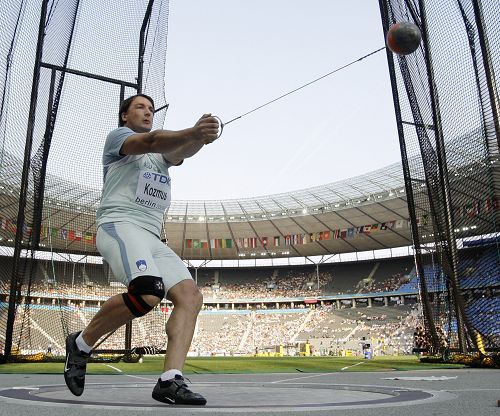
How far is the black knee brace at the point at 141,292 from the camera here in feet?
8.73

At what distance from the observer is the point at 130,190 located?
3.00 meters

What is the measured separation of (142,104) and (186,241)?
43500 millimetres

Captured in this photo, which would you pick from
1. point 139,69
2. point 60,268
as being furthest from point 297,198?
point 139,69

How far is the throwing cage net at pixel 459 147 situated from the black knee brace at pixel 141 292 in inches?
246

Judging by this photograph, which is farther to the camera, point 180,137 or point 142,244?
point 142,244

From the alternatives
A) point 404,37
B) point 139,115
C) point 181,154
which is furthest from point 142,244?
point 404,37

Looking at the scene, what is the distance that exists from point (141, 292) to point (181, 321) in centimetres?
31

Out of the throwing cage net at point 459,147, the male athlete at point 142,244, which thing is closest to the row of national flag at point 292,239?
the throwing cage net at point 459,147

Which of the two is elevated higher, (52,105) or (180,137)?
(52,105)

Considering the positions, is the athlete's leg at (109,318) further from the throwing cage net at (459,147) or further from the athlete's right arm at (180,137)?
the throwing cage net at (459,147)

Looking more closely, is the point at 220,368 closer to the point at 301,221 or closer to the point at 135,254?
A: the point at 135,254

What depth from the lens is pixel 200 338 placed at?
40.9m

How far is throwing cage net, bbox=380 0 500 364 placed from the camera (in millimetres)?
7793

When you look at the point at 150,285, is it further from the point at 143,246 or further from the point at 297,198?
the point at 297,198
